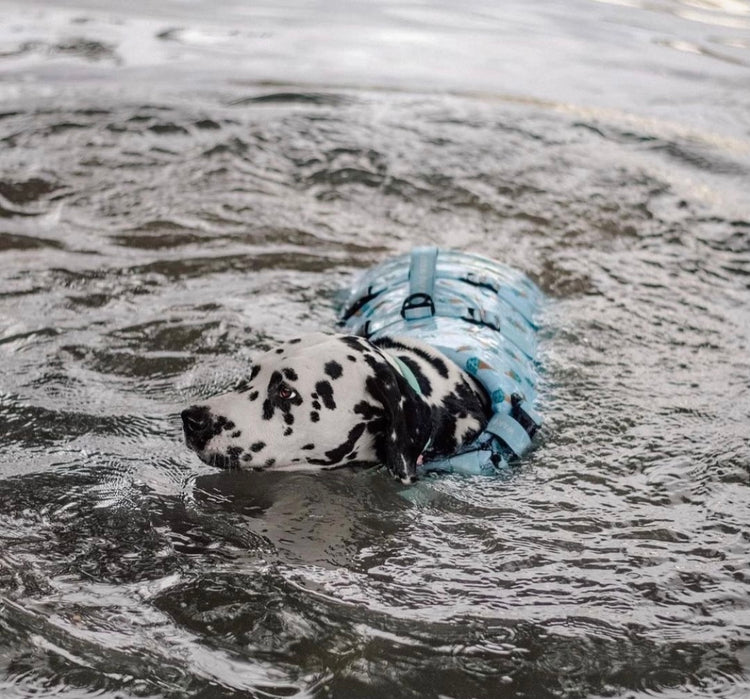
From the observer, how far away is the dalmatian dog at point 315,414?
514 cm

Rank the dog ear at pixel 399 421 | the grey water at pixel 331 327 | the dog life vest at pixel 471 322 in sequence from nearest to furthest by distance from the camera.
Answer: the grey water at pixel 331 327, the dog ear at pixel 399 421, the dog life vest at pixel 471 322

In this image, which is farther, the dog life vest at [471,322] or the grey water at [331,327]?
the dog life vest at [471,322]

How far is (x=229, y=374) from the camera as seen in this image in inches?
258

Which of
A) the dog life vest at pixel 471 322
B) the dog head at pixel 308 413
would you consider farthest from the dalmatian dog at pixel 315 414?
the dog life vest at pixel 471 322

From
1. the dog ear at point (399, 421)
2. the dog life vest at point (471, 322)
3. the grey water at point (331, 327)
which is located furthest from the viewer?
the dog life vest at point (471, 322)

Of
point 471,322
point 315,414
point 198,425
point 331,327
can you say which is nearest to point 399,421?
point 315,414

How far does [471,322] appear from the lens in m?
6.34

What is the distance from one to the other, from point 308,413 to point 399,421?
43 cm

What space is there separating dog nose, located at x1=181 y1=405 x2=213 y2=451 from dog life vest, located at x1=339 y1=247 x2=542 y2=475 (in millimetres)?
975

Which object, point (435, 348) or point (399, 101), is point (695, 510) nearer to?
point (435, 348)

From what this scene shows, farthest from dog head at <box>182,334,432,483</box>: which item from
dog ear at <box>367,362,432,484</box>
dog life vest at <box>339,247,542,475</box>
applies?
dog life vest at <box>339,247,542,475</box>

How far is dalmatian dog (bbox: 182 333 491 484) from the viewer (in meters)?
5.14

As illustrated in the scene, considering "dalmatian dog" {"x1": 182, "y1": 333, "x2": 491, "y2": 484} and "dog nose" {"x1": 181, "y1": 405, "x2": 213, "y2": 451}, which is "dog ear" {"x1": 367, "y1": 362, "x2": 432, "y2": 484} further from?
"dog nose" {"x1": 181, "y1": 405, "x2": 213, "y2": 451}

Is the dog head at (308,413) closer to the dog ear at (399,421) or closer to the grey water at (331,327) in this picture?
the dog ear at (399,421)
